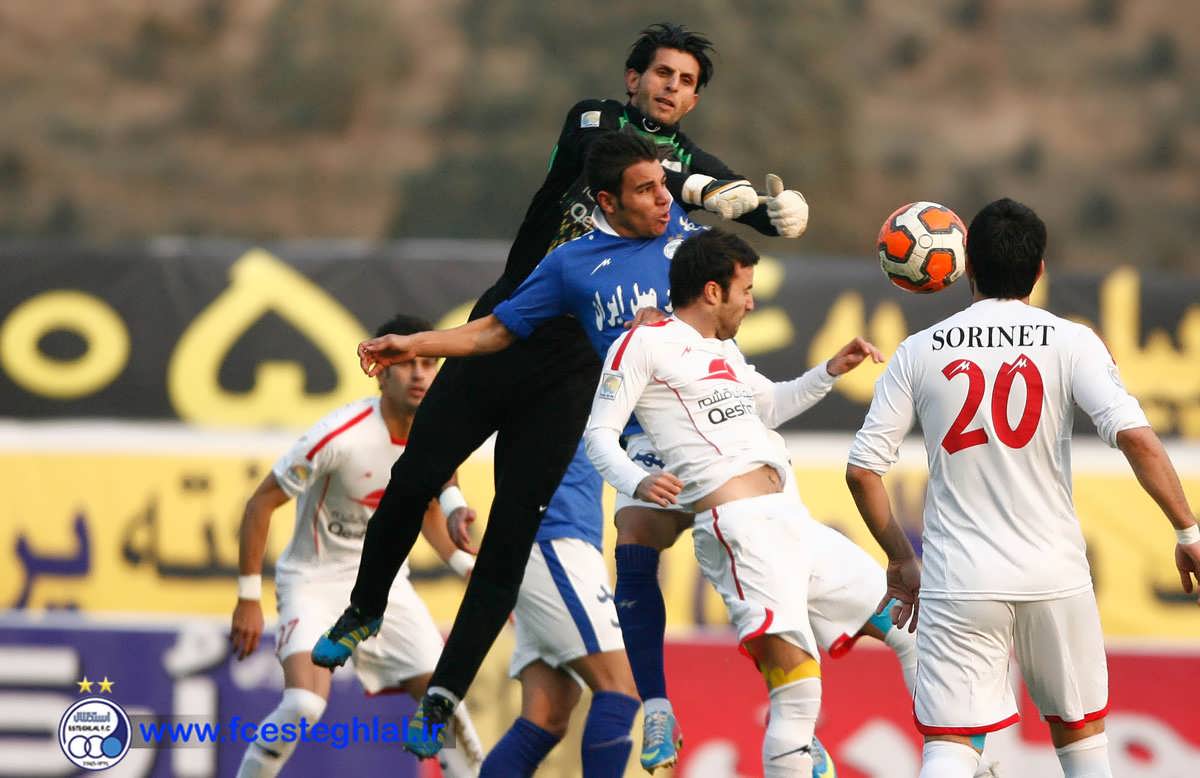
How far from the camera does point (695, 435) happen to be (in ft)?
21.7

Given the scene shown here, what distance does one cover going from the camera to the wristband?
8352 mm

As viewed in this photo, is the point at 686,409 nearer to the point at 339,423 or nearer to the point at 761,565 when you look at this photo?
the point at 761,565

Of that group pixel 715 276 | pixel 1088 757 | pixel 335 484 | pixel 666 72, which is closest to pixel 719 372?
pixel 715 276

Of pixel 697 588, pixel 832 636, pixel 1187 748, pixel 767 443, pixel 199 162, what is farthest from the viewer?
pixel 199 162

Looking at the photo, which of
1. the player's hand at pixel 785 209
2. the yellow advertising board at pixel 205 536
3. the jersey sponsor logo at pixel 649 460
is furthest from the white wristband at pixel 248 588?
the player's hand at pixel 785 209

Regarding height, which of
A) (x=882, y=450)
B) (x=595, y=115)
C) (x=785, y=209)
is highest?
(x=595, y=115)

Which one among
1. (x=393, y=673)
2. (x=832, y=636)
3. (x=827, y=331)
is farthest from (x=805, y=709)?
(x=827, y=331)

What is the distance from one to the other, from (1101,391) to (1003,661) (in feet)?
3.20

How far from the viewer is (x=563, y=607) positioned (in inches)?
315

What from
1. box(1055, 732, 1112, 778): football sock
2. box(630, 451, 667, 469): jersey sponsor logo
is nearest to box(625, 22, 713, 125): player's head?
box(630, 451, 667, 469): jersey sponsor logo

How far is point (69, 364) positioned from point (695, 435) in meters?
7.33

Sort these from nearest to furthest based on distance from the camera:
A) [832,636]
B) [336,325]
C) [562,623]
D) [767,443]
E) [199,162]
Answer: [767,443]
[832,636]
[562,623]
[336,325]
[199,162]

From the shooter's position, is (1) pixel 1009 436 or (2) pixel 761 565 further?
(2) pixel 761 565

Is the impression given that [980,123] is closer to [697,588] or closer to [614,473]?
[697,588]
